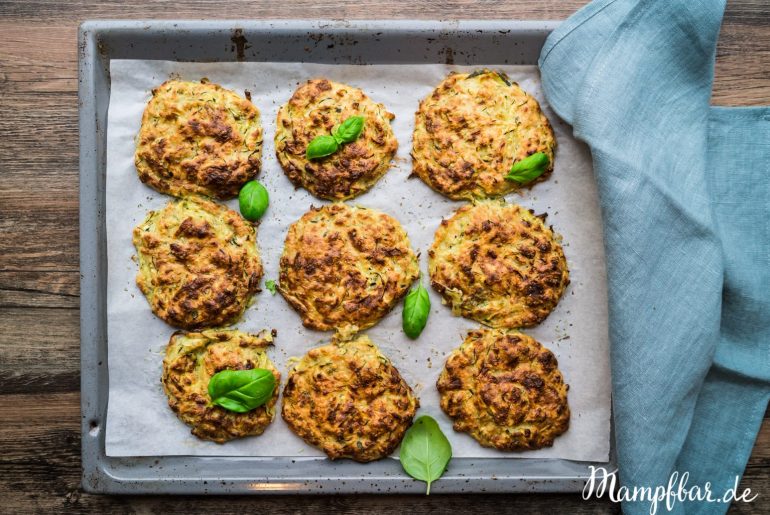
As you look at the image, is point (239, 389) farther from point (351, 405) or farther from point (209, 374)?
point (351, 405)

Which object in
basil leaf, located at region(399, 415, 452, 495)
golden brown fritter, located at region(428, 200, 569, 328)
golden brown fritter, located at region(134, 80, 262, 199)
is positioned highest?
golden brown fritter, located at region(134, 80, 262, 199)

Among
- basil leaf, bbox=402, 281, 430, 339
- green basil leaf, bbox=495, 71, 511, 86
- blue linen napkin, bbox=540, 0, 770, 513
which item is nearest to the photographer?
blue linen napkin, bbox=540, 0, 770, 513

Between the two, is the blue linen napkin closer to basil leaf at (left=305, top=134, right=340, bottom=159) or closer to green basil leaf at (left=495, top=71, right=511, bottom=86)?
green basil leaf at (left=495, top=71, right=511, bottom=86)

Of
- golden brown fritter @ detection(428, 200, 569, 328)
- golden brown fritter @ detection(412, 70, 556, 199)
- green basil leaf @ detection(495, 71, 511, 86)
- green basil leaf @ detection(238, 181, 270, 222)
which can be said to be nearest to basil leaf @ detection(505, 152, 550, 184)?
golden brown fritter @ detection(412, 70, 556, 199)

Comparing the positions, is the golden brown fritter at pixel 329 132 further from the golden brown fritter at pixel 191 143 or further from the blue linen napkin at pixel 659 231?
the blue linen napkin at pixel 659 231

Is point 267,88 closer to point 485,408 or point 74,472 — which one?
point 485,408

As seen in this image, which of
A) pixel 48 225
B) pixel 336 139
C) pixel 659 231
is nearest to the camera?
pixel 659 231

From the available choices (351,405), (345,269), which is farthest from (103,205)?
(351,405)

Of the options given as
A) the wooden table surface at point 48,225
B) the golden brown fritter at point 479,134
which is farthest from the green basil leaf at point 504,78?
the wooden table surface at point 48,225
